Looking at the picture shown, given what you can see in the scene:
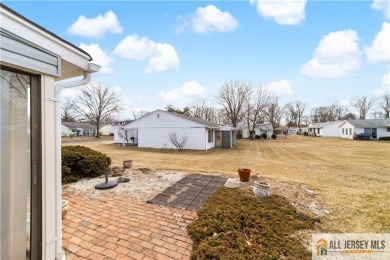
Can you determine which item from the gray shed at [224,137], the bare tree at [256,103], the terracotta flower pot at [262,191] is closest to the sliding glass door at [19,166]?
the terracotta flower pot at [262,191]

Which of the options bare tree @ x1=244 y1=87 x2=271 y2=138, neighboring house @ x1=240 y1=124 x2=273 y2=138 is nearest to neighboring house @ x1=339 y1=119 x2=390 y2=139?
neighboring house @ x1=240 y1=124 x2=273 y2=138

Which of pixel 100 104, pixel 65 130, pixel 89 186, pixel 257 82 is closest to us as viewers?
pixel 89 186

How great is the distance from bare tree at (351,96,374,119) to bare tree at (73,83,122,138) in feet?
210

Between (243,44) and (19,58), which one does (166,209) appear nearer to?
(19,58)

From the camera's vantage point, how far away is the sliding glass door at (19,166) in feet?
6.53

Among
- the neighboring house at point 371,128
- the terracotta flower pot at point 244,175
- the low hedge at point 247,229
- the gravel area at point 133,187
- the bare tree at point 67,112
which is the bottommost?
the low hedge at point 247,229

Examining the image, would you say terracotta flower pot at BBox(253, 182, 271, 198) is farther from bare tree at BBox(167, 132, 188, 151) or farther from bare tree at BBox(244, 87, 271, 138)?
bare tree at BBox(244, 87, 271, 138)

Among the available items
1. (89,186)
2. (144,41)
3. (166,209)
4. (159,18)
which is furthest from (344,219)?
(144,41)

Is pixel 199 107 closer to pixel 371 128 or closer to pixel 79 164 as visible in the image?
pixel 371 128

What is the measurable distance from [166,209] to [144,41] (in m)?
11.7

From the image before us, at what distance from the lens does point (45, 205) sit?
230cm

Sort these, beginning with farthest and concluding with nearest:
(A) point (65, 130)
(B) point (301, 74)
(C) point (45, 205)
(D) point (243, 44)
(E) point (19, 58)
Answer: (A) point (65, 130) < (B) point (301, 74) < (D) point (243, 44) < (C) point (45, 205) < (E) point (19, 58)

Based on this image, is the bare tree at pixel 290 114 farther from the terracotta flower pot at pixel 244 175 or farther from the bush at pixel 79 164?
the bush at pixel 79 164

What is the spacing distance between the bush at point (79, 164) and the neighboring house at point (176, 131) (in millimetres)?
11300
